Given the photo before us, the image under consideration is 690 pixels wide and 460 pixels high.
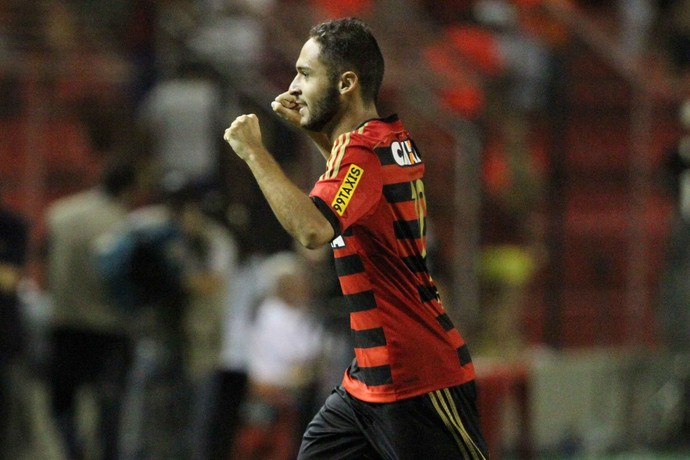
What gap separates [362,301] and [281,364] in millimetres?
4171

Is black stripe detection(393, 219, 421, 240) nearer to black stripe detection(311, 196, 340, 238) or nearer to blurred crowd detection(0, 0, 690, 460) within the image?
black stripe detection(311, 196, 340, 238)

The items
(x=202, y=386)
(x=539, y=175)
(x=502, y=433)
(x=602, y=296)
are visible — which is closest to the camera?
(x=202, y=386)

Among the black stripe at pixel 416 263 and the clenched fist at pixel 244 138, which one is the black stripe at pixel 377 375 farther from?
the clenched fist at pixel 244 138

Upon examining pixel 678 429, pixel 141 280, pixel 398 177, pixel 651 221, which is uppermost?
pixel 398 177

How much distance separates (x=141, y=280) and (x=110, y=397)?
27.0 inches

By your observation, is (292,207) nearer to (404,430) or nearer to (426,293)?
(426,293)

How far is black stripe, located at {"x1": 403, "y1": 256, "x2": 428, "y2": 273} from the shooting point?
4.45 metres

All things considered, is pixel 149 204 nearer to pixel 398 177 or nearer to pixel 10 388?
pixel 10 388

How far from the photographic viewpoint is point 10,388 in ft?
25.5

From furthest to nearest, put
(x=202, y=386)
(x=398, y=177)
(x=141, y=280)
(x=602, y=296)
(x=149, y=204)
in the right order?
(x=602, y=296)
(x=149, y=204)
(x=202, y=386)
(x=141, y=280)
(x=398, y=177)

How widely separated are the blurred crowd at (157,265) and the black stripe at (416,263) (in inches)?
130

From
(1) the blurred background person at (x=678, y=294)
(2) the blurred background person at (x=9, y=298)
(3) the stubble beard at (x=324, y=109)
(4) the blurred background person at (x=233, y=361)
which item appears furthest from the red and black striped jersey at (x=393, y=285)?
(1) the blurred background person at (x=678, y=294)

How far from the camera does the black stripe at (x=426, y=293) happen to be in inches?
177

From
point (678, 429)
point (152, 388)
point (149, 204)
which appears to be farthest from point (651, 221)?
point (152, 388)
